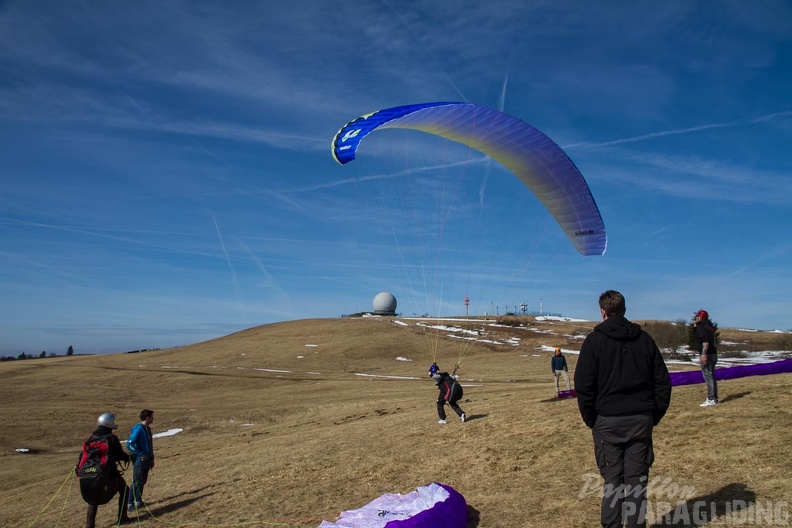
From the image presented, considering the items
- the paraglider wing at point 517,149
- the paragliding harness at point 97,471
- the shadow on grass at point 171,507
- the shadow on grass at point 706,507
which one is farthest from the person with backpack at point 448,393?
the paragliding harness at point 97,471

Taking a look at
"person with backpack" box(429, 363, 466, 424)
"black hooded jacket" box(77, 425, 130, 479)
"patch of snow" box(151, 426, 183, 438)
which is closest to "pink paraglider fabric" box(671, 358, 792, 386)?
"person with backpack" box(429, 363, 466, 424)

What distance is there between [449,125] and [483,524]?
1131 cm

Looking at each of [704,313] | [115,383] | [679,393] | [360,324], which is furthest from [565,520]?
[360,324]

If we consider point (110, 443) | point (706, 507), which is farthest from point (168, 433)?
point (706, 507)

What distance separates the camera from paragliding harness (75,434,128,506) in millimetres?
8336

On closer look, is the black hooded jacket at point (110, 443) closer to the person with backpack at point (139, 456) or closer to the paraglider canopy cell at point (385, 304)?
the person with backpack at point (139, 456)

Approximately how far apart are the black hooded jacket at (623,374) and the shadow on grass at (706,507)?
2249mm

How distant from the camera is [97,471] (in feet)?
27.4

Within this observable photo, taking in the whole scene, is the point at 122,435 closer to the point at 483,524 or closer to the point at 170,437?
the point at 170,437

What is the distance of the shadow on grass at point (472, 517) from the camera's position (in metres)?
7.31

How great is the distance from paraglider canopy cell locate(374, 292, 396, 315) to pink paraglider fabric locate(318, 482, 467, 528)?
262 feet

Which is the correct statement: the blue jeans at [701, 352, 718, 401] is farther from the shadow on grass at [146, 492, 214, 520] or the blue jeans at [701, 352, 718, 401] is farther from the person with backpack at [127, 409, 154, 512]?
the person with backpack at [127, 409, 154, 512]

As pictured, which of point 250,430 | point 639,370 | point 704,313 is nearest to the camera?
point 639,370

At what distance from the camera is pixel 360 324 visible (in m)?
67.4
